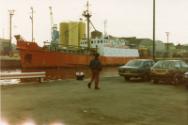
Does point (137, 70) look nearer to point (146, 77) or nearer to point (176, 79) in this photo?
point (146, 77)

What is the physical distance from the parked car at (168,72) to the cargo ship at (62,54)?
28.5 meters

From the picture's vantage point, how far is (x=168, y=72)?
2194 cm

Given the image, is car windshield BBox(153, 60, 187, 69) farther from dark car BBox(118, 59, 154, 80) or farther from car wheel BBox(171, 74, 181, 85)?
dark car BBox(118, 59, 154, 80)

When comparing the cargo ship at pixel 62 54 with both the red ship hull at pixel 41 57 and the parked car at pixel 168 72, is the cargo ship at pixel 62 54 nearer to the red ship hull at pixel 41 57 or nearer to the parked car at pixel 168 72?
the red ship hull at pixel 41 57

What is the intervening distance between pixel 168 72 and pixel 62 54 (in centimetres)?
3365

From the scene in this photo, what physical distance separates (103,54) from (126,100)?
158 feet

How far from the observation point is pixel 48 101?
1327 cm

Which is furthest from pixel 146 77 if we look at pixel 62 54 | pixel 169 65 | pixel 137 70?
pixel 62 54

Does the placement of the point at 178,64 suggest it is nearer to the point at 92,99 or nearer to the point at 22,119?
the point at 92,99

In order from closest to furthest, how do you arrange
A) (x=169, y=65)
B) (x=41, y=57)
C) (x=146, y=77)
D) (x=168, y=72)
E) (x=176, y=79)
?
(x=168, y=72)
(x=176, y=79)
(x=169, y=65)
(x=146, y=77)
(x=41, y=57)

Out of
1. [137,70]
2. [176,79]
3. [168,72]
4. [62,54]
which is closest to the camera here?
[168,72]

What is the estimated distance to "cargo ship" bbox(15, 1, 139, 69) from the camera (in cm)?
5191

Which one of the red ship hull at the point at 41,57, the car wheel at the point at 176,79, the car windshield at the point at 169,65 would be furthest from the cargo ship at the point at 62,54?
the car wheel at the point at 176,79

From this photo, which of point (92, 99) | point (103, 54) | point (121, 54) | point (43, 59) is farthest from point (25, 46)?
point (92, 99)
